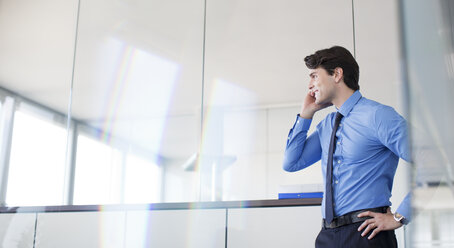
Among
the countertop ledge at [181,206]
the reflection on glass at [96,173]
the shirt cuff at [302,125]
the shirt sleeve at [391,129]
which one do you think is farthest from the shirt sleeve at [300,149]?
the reflection on glass at [96,173]

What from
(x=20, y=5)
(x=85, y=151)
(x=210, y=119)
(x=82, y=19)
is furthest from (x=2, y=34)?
(x=210, y=119)

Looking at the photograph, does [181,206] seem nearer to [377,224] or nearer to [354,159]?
[354,159]

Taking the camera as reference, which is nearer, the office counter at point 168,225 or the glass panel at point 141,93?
the office counter at point 168,225

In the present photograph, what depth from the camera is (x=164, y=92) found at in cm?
416

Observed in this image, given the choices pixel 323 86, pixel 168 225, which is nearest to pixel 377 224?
pixel 323 86

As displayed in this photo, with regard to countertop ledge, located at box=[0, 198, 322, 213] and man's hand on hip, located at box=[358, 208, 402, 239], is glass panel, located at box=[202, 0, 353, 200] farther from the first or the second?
man's hand on hip, located at box=[358, 208, 402, 239]

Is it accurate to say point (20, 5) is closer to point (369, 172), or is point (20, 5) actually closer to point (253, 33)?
point (253, 33)

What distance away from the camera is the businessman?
1652 millimetres

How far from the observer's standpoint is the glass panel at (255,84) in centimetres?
364

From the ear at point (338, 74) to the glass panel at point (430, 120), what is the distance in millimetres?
1640

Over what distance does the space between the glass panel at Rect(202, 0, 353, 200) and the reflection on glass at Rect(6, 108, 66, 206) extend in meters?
1.24

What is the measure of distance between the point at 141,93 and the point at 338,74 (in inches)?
99.7

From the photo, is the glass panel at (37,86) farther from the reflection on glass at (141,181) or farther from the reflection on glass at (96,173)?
the reflection on glass at (141,181)

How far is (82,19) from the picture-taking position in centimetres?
460
